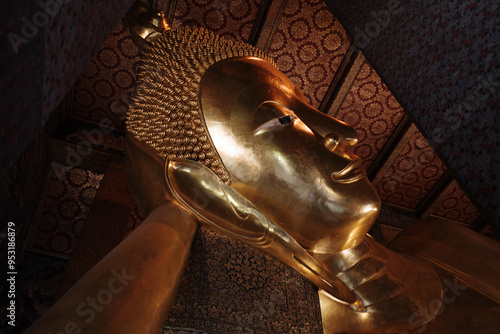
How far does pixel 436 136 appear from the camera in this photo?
900 mm

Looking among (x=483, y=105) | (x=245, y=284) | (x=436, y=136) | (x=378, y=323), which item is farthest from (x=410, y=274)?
(x=483, y=105)

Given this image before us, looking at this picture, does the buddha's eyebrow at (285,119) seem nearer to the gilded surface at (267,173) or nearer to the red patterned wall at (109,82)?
the gilded surface at (267,173)

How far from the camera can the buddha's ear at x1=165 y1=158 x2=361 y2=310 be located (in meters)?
1.40

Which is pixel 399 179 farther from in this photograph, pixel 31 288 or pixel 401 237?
pixel 31 288

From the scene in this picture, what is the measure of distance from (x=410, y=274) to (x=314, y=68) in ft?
5.12

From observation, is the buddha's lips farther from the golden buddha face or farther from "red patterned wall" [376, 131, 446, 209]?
"red patterned wall" [376, 131, 446, 209]
